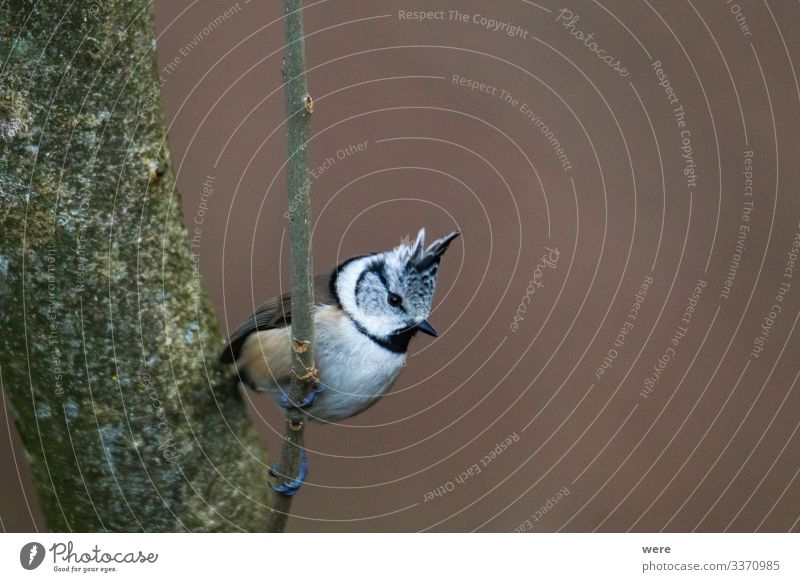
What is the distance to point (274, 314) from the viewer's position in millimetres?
2238

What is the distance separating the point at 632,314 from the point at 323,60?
1098 mm

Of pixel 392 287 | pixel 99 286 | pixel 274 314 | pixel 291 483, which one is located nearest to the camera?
pixel 99 286

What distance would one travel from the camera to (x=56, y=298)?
1599mm

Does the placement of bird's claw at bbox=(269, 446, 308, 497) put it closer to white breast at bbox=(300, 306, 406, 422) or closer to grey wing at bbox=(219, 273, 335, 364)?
white breast at bbox=(300, 306, 406, 422)

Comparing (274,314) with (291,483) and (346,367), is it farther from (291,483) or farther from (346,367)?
(291,483)

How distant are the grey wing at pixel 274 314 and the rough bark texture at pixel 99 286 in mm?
364

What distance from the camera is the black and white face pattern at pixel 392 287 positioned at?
200 centimetres

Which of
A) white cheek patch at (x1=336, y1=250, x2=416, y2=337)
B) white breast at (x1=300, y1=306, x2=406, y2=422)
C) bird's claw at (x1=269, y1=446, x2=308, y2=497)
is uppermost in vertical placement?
white cheek patch at (x1=336, y1=250, x2=416, y2=337)

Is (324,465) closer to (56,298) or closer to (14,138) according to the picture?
(56,298)

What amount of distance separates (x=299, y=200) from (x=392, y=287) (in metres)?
0.65
